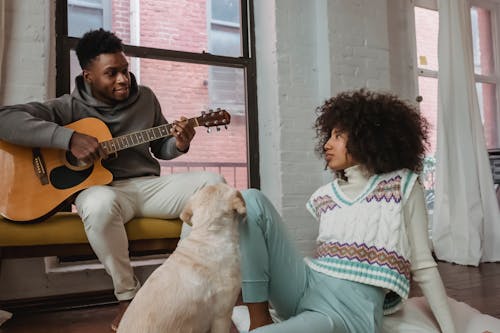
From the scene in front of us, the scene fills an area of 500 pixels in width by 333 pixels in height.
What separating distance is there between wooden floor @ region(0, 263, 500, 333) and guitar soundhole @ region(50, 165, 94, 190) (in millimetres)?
615

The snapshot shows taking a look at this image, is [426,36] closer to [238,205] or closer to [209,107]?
[209,107]

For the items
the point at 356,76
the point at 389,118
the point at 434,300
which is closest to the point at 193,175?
the point at 389,118

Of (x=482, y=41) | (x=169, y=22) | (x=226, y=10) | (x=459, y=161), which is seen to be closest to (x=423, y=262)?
(x=459, y=161)

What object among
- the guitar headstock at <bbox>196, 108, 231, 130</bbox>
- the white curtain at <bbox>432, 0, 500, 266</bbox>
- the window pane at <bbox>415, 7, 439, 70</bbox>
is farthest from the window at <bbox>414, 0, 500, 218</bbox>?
the guitar headstock at <bbox>196, 108, 231, 130</bbox>

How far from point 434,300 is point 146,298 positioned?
0.76 m

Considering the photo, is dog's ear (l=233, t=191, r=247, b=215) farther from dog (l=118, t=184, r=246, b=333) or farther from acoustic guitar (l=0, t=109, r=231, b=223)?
acoustic guitar (l=0, t=109, r=231, b=223)

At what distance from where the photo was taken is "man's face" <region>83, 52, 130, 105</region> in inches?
77.3

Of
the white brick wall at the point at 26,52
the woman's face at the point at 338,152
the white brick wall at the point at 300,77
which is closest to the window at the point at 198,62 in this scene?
the white brick wall at the point at 300,77

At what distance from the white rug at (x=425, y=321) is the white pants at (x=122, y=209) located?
0.53 metres

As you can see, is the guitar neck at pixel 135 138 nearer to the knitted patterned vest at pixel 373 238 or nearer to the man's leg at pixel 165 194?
the man's leg at pixel 165 194

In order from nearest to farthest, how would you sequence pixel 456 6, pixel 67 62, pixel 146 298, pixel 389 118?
pixel 146 298
pixel 389 118
pixel 67 62
pixel 456 6

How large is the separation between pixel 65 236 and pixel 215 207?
0.92m

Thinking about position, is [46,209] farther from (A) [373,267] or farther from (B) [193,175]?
(A) [373,267]

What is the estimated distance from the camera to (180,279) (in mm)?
964
